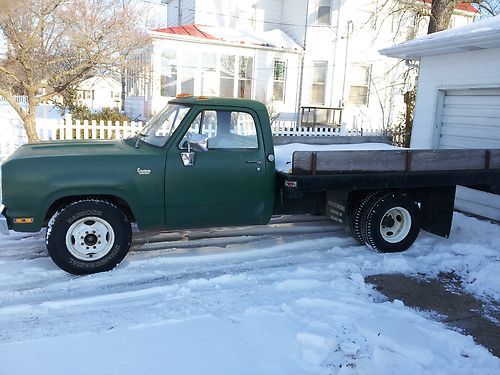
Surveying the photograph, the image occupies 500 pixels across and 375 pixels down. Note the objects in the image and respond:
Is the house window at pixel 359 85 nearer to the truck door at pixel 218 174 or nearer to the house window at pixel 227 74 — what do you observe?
the house window at pixel 227 74

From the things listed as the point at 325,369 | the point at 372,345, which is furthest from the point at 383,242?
the point at 325,369

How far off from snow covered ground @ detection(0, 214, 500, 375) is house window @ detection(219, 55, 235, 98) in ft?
48.9

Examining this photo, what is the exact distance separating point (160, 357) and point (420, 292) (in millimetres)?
3039

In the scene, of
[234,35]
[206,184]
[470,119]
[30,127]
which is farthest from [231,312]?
[234,35]

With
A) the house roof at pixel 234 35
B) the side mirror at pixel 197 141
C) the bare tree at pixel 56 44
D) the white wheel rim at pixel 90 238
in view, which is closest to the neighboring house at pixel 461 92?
the side mirror at pixel 197 141

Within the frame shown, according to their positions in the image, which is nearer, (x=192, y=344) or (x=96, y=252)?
(x=192, y=344)

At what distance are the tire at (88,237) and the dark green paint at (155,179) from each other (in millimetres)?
155

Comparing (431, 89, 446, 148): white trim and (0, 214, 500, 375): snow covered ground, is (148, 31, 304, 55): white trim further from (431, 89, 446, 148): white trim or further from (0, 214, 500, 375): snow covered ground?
(0, 214, 500, 375): snow covered ground

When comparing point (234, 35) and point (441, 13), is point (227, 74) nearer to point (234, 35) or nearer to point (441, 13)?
point (234, 35)

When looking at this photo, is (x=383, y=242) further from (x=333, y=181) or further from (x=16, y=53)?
(x=16, y=53)

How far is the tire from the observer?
5184 mm

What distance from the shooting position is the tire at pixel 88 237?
5184mm

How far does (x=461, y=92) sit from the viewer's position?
9.20 m

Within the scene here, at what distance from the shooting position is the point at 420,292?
530 cm
